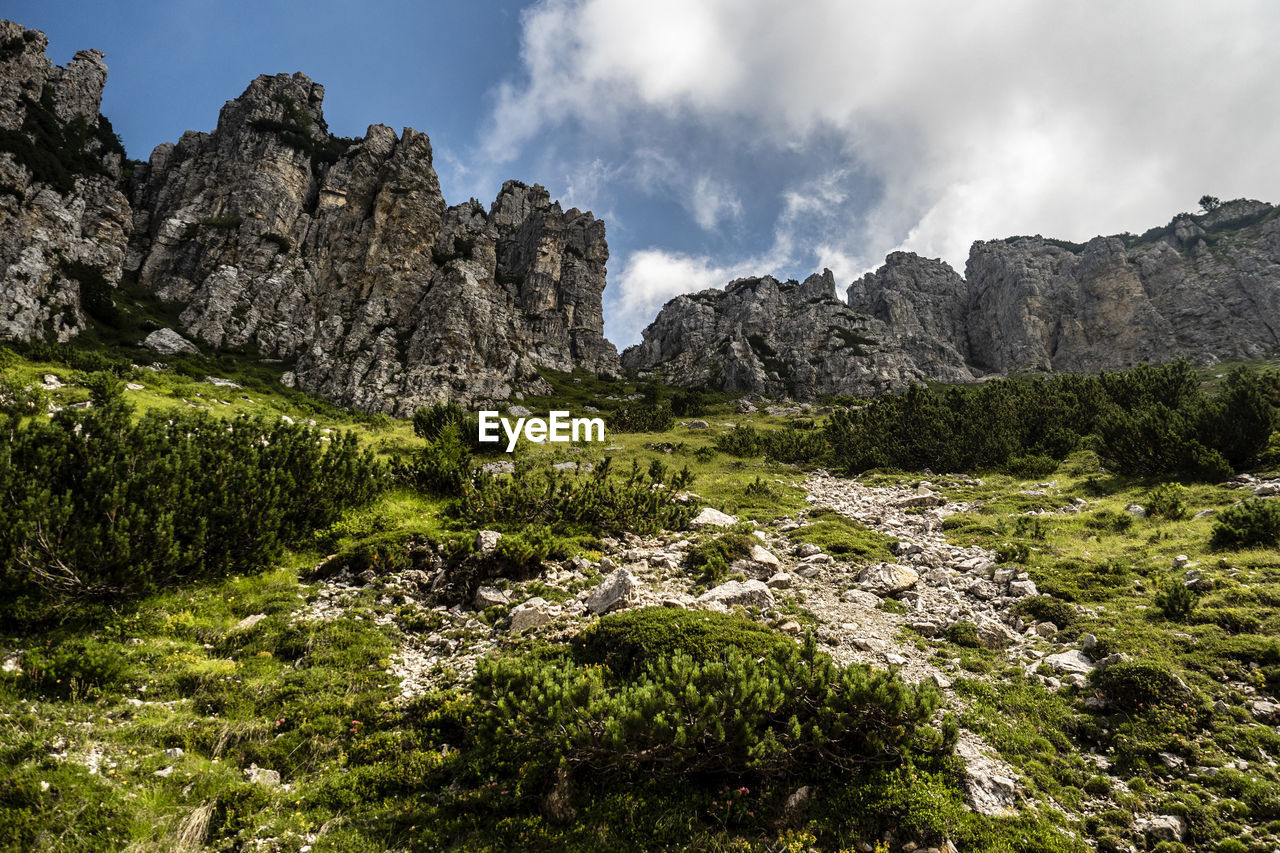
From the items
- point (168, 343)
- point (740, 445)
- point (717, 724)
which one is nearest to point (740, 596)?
point (717, 724)

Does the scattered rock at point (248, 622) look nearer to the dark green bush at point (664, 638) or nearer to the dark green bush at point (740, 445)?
the dark green bush at point (664, 638)

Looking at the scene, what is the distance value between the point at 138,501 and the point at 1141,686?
64.7 ft

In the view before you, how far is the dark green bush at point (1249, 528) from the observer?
13.3 meters

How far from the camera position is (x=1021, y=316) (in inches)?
5049

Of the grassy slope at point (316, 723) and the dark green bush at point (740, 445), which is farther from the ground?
the dark green bush at point (740, 445)

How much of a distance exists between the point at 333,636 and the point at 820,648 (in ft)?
34.2

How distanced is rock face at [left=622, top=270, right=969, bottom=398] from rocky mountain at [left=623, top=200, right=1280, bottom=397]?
0.45 metres

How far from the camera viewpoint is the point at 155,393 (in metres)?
28.7

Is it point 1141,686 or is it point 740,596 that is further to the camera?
point 740,596

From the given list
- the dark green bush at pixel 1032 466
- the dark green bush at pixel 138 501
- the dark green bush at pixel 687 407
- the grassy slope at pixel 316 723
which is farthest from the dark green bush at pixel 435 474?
the dark green bush at pixel 687 407

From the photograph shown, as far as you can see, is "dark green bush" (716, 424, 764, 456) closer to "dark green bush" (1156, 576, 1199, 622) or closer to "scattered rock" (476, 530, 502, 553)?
"scattered rock" (476, 530, 502, 553)

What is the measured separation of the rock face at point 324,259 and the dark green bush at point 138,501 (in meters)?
50.7

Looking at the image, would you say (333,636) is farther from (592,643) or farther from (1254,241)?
(1254,241)
